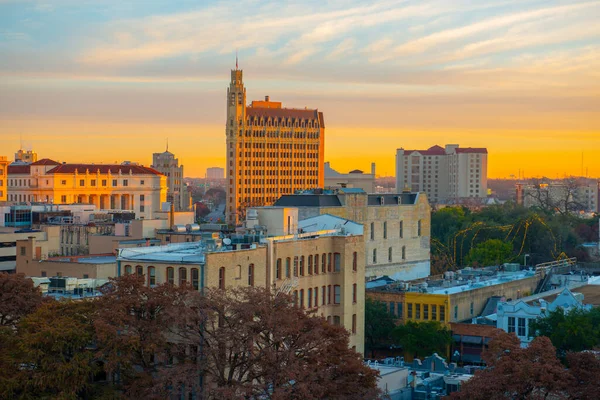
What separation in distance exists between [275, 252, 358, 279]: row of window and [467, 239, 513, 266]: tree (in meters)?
66.0

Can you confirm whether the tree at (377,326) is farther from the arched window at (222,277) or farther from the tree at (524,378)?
the tree at (524,378)

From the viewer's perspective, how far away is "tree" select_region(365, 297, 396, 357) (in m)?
94.6

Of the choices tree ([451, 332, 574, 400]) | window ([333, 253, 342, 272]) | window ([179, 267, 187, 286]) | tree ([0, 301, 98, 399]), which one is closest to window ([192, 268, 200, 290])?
window ([179, 267, 187, 286])

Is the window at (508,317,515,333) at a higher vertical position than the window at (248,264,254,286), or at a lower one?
lower

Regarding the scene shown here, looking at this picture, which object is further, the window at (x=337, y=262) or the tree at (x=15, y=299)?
the window at (x=337, y=262)

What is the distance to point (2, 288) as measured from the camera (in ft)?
227

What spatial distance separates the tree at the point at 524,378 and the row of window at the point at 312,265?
1995 cm

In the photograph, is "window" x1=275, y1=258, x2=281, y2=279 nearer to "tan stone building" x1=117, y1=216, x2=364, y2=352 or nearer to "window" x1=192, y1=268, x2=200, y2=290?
"tan stone building" x1=117, y1=216, x2=364, y2=352

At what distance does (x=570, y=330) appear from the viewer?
81812 millimetres

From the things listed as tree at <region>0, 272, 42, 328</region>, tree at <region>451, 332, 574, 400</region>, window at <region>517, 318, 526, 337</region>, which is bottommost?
window at <region>517, 318, 526, 337</region>

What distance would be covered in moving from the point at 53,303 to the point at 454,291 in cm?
4637

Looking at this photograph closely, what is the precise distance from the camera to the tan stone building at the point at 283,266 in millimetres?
67625

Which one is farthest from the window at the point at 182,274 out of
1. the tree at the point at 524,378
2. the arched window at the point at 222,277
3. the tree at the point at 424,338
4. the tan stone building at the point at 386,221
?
the tan stone building at the point at 386,221

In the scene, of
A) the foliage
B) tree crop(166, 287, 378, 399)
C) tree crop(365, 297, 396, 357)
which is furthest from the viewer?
tree crop(365, 297, 396, 357)
